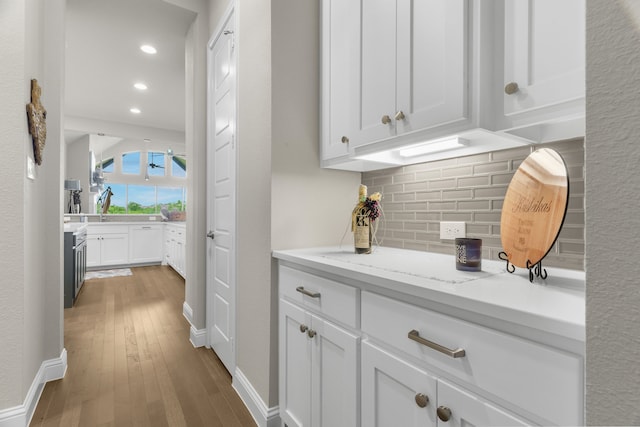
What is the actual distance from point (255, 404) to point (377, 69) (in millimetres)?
1795

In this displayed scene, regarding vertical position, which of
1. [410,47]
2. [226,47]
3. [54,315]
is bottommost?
[54,315]

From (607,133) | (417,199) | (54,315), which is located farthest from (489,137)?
(54,315)

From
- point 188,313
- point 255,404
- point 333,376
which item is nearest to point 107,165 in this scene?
point 188,313

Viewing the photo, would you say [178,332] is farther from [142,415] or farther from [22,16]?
[22,16]

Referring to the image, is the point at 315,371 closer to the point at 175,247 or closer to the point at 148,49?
the point at 148,49

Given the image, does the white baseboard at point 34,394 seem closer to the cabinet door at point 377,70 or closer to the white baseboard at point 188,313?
the white baseboard at point 188,313

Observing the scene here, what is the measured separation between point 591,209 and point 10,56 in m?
2.35

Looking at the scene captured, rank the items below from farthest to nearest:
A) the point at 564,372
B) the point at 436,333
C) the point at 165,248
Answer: the point at 165,248 → the point at 436,333 → the point at 564,372

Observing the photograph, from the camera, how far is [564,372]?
1.89 ft

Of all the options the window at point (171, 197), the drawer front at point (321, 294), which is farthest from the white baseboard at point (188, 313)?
the window at point (171, 197)

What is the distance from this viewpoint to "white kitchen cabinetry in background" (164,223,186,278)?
5047 mm

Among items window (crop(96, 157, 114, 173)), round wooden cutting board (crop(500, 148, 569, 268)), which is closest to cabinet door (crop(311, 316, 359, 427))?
round wooden cutting board (crop(500, 148, 569, 268))

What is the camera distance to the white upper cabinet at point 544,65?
829 mm

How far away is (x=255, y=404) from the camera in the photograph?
1.71m
